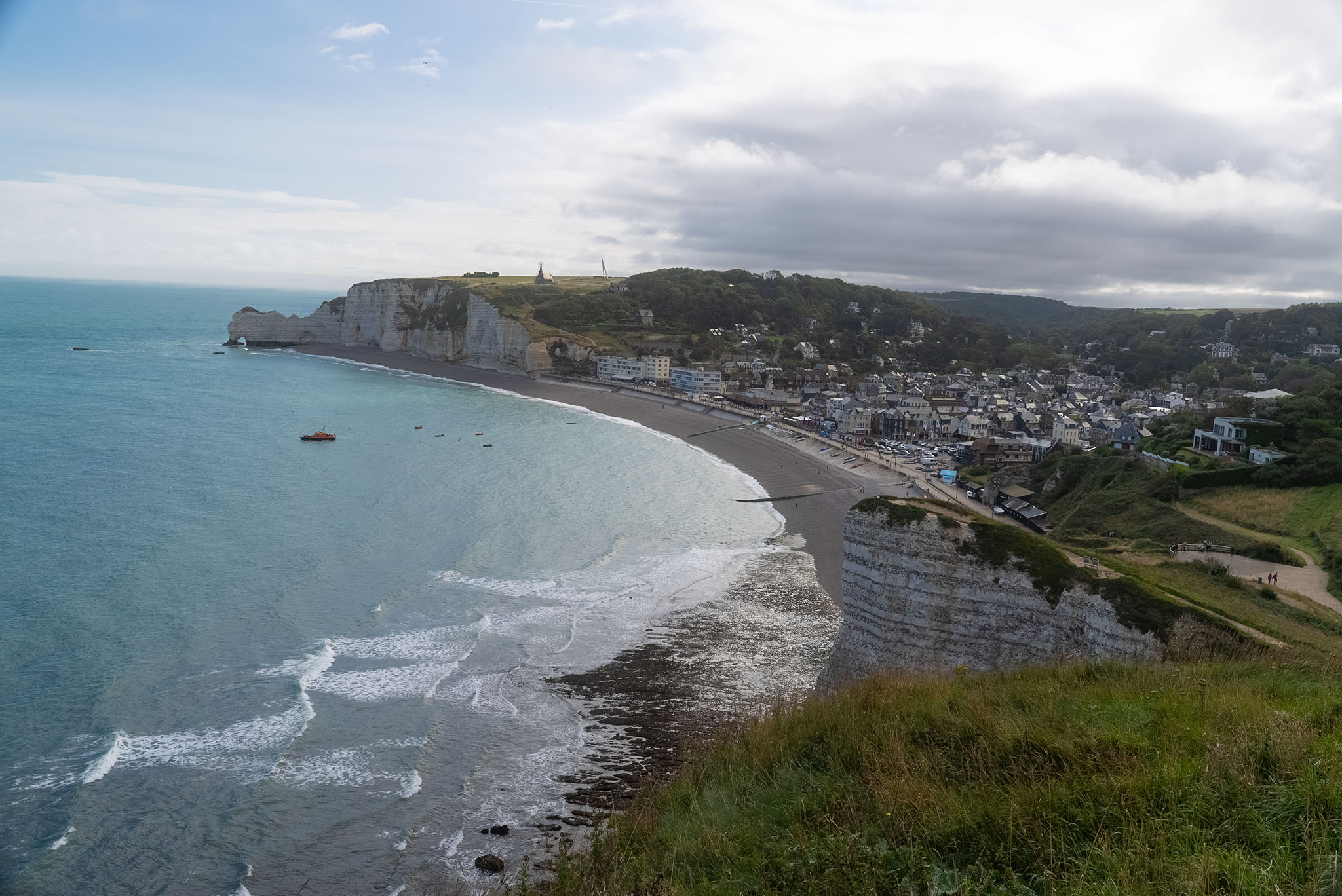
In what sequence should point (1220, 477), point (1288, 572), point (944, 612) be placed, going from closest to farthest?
point (944, 612) → point (1288, 572) → point (1220, 477)

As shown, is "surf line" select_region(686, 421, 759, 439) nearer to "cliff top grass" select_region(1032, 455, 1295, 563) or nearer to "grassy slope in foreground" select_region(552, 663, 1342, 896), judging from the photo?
"cliff top grass" select_region(1032, 455, 1295, 563)

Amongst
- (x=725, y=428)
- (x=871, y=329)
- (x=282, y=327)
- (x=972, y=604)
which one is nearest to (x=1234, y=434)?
(x=972, y=604)

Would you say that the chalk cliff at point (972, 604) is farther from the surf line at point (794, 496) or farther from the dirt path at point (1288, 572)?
the surf line at point (794, 496)

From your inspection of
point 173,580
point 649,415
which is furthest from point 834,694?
point 649,415

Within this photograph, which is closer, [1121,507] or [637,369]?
[1121,507]

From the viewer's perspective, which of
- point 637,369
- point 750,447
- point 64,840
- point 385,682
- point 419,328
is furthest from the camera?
point 419,328

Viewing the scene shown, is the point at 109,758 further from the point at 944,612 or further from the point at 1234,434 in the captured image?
the point at 1234,434

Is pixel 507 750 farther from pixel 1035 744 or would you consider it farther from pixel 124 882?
pixel 1035 744

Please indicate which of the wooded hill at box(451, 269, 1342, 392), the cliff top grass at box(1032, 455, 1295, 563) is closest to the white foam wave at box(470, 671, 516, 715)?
the cliff top grass at box(1032, 455, 1295, 563)
